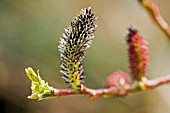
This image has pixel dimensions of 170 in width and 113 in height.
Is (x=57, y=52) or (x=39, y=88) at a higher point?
(x=57, y=52)

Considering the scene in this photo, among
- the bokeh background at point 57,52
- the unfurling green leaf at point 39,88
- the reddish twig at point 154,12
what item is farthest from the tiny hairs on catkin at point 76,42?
the bokeh background at point 57,52

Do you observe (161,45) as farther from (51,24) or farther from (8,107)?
(8,107)

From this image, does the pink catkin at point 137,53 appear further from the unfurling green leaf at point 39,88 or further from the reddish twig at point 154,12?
the unfurling green leaf at point 39,88

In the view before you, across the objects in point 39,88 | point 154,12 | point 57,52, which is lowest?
point 39,88

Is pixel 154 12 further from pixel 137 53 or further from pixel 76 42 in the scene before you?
pixel 76 42

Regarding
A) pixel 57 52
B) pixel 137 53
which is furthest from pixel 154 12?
pixel 57 52

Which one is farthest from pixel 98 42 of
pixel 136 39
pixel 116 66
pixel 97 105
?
pixel 136 39

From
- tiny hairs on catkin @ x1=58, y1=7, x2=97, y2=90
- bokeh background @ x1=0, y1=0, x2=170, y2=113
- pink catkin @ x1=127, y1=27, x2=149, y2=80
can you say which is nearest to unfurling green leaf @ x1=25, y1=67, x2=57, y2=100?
tiny hairs on catkin @ x1=58, y1=7, x2=97, y2=90

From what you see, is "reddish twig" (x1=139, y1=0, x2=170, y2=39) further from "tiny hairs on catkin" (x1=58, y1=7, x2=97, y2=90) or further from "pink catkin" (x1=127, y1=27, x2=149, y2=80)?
"tiny hairs on catkin" (x1=58, y1=7, x2=97, y2=90)
